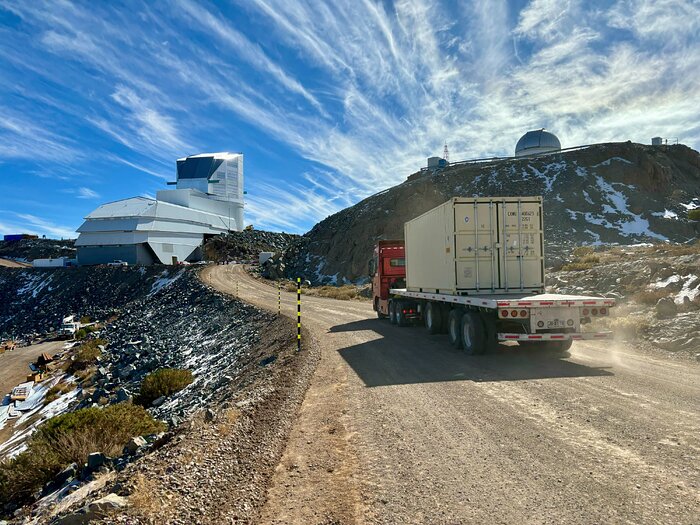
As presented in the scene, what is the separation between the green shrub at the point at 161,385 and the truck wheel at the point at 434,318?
766 centimetres

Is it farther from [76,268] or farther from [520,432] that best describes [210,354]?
[76,268]

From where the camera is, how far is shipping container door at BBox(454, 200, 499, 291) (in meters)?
11.7

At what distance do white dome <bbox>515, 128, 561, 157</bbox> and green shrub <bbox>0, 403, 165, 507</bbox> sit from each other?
69934 mm

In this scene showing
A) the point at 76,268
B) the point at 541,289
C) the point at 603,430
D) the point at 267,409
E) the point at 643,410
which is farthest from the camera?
the point at 76,268

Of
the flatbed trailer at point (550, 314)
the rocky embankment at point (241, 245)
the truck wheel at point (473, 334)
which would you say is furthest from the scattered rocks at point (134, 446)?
the rocky embankment at point (241, 245)

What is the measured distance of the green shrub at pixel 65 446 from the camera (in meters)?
6.33

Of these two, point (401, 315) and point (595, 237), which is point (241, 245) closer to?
point (595, 237)

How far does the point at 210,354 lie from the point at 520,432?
14.8 m

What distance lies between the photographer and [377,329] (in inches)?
652

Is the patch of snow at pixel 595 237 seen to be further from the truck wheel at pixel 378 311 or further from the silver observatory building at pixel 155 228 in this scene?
the silver observatory building at pixel 155 228

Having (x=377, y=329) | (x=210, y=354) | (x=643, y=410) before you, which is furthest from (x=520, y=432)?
(x=210, y=354)

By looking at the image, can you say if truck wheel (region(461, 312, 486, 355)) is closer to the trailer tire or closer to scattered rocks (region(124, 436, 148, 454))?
the trailer tire

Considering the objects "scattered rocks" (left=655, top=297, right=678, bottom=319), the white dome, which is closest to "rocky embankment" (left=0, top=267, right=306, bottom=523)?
"scattered rocks" (left=655, top=297, right=678, bottom=319)

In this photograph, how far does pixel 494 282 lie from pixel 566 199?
44789 mm
